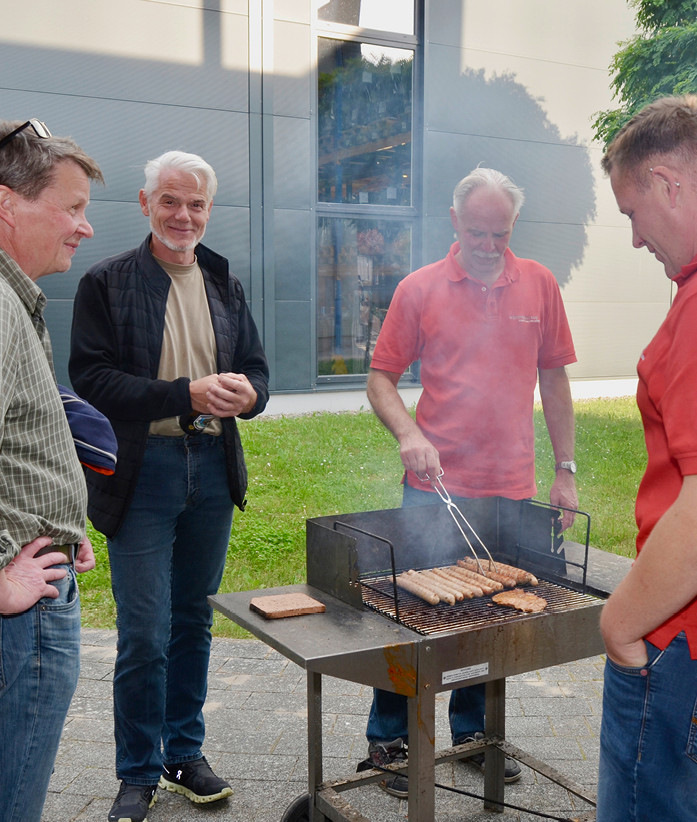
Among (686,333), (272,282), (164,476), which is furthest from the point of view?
(272,282)

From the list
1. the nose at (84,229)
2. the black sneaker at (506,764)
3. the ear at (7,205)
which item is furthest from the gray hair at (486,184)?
the black sneaker at (506,764)

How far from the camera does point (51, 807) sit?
10.0 ft

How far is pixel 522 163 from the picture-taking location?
11.4m

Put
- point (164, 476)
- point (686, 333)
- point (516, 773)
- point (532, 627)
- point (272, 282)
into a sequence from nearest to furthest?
point (686, 333) → point (532, 627) → point (164, 476) → point (516, 773) → point (272, 282)

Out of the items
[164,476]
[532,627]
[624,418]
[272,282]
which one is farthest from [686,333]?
[624,418]

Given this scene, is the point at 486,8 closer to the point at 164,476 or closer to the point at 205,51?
the point at 205,51

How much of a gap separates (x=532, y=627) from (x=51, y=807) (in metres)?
1.96

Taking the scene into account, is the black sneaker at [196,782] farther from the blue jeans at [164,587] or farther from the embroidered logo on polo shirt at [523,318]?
the embroidered logo on polo shirt at [523,318]

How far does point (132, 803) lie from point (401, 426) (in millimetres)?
1644

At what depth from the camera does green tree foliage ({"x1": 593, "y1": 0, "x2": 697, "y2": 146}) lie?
9984 mm

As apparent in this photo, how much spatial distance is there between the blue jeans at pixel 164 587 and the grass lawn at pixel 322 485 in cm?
178

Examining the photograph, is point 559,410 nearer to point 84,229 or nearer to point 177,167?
point 177,167

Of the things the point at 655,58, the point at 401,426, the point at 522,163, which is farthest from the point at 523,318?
the point at 522,163

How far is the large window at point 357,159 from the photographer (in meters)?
10.3
